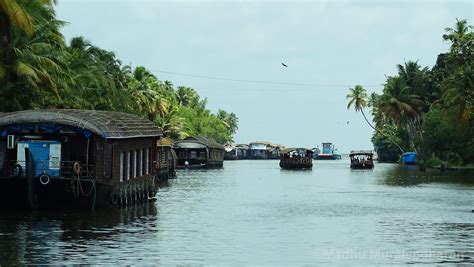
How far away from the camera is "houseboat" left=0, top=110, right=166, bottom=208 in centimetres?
3212

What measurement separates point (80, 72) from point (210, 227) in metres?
29.1

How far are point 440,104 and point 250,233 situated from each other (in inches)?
2429

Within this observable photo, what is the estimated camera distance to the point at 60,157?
33062mm

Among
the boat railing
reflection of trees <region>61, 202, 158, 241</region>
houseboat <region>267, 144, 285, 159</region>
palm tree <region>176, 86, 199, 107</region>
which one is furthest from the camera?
houseboat <region>267, 144, 285, 159</region>

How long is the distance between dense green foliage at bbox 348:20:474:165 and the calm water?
110ft

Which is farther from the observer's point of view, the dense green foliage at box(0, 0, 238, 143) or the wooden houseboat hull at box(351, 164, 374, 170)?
the wooden houseboat hull at box(351, 164, 374, 170)

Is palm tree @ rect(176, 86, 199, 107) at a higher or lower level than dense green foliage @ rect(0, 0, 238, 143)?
higher

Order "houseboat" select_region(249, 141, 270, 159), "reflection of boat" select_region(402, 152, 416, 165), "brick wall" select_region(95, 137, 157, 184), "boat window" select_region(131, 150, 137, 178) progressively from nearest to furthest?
"brick wall" select_region(95, 137, 157, 184), "boat window" select_region(131, 150, 137, 178), "reflection of boat" select_region(402, 152, 416, 165), "houseboat" select_region(249, 141, 270, 159)

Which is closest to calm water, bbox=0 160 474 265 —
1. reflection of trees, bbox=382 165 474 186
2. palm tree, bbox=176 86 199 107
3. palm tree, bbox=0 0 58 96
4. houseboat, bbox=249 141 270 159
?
palm tree, bbox=0 0 58 96

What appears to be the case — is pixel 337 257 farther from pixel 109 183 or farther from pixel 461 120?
pixel 461 120

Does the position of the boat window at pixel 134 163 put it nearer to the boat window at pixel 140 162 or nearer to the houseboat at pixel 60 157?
the boat window at pixel 140 162

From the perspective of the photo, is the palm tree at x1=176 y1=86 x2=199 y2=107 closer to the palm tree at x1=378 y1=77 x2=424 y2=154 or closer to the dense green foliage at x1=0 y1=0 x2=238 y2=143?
the palm tree at x1=378 y1=77 x2=424 y2=154

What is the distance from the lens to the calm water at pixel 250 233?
21953 millimetres

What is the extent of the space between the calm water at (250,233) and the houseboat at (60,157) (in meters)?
0.81
